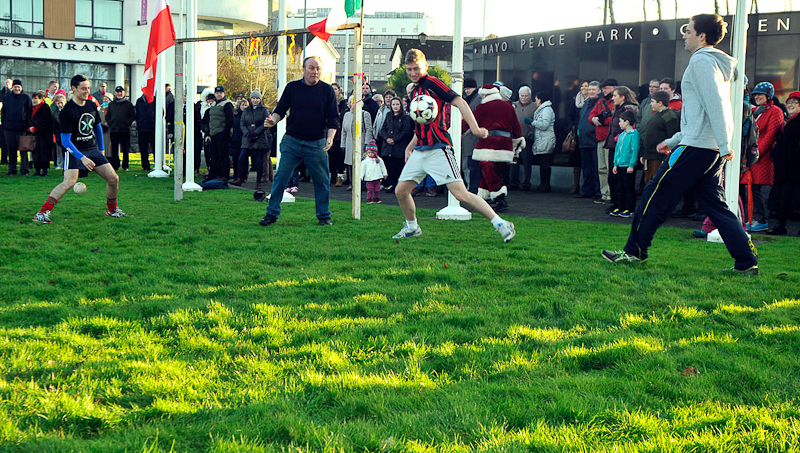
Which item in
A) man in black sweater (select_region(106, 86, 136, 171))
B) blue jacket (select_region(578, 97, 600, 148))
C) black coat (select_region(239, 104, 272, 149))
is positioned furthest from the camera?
man in black sweater (select_region(106, 86, 136, 171))

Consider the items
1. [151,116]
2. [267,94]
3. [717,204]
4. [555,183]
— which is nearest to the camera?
[717,204]

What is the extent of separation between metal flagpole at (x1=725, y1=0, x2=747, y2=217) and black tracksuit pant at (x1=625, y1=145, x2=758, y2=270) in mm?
2223

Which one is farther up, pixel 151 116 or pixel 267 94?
pixel 267 94

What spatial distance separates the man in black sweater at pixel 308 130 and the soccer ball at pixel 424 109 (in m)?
1.88

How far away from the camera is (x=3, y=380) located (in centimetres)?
374

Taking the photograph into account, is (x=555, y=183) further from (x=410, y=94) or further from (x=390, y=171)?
(x=410, y=94)

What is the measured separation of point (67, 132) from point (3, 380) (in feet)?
22.9

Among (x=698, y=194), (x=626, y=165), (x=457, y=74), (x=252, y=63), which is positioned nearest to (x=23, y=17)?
(x=252, y=63)

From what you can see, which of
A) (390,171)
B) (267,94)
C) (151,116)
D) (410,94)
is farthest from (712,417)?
(267,94)

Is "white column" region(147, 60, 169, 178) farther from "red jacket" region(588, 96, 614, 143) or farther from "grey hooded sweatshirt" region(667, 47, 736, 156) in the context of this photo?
"grey hooded sweatshirt" region(667, 47, 736, 156)

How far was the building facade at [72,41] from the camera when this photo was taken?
4244 cm

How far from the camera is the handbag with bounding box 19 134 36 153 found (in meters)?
18.8

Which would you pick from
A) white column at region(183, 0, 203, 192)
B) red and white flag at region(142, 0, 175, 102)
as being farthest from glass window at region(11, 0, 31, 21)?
red and white flag at region(142, 0, 175, 102)

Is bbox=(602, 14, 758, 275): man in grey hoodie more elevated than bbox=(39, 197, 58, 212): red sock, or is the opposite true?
bbox=(602, 14, 758, 275): man in grey hoodie
